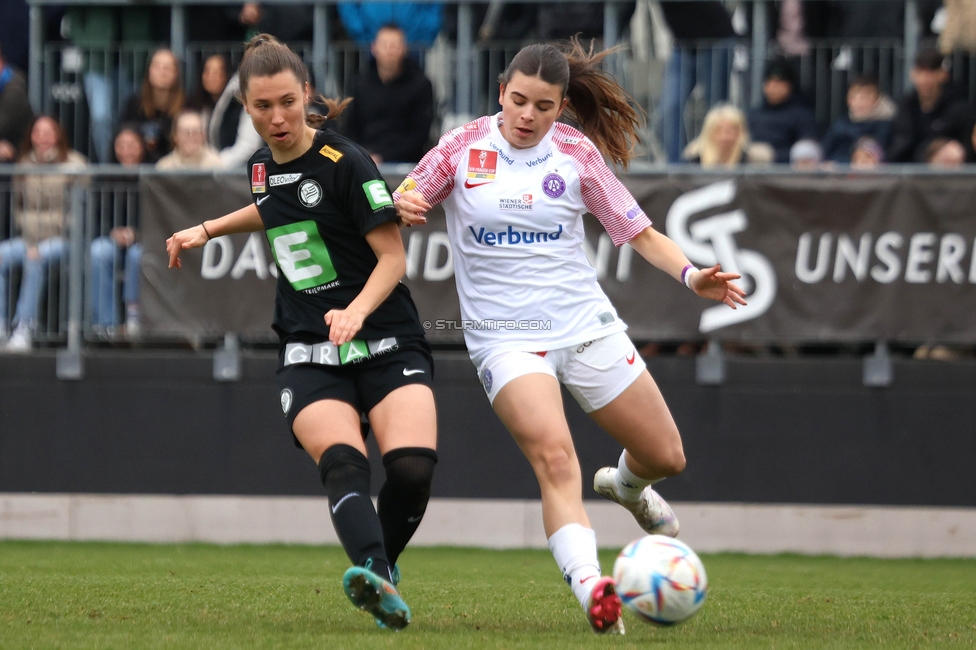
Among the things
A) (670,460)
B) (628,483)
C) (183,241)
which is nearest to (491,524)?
(628,483)

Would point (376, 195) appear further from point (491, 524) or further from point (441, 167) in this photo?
point (491, 524)

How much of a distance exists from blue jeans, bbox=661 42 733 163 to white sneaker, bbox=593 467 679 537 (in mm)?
5288

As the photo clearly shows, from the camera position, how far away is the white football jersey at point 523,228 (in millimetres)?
5887

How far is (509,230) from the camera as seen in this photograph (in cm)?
591

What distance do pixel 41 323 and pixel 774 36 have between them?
21.6ft

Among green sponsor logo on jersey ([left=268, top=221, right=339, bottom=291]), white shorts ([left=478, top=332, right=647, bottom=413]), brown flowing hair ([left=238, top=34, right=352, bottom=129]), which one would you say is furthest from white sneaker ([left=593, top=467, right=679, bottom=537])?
brown flowing hair ([left=238, top=34, right=352, bottom=129])

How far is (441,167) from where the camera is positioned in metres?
6.00

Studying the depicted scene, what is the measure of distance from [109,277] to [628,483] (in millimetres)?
5441

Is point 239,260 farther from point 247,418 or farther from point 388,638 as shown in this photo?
point 388,638

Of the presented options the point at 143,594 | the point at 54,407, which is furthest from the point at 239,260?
the point at 143,594

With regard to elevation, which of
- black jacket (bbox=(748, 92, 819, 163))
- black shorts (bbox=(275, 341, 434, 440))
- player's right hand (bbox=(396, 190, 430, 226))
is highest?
black jacket (bbox=(748, 92, 819, 163))

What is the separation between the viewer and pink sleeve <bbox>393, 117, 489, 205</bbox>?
6.00 m

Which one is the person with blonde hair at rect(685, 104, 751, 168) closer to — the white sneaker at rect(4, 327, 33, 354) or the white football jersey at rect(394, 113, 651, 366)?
the white football jersey at rect(394, 113, 651, 366)

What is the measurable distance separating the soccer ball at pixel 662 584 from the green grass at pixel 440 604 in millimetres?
120
